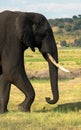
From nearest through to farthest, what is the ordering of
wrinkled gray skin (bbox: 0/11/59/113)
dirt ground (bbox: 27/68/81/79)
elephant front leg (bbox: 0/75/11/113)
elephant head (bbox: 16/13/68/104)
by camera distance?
wrinkled gray skin (bbox: 0/11/59/113)
elephant head (bbox: 16/13/68/104)
elephant front leg (bbox: 0/75/11/113)
dirt ground (bbox: 27/68/81/79)

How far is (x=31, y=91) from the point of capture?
43.5 feet

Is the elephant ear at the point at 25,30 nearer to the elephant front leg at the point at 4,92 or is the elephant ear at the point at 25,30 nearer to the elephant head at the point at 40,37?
the elephant head at the point at 40,37

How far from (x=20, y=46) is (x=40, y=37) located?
2.42 ft

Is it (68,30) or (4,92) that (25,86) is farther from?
(68,30)

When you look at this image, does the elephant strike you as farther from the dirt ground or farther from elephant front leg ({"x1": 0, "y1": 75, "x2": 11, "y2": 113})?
the dirt ground

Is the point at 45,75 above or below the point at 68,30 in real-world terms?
above

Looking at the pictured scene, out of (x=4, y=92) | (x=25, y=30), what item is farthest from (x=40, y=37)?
(x=4, y=92)

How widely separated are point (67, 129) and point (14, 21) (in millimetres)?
4570

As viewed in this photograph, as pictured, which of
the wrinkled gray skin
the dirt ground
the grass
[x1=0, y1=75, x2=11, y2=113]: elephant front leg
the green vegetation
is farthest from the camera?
the green vegetation

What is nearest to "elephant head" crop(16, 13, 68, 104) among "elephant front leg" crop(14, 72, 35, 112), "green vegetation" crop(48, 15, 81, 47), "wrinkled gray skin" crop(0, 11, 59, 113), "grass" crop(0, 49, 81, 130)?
"wrinkled gray skin" crop(0, 11, 59, 113)

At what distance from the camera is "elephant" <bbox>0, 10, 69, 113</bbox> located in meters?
13.1

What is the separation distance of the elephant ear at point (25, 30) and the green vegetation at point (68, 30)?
124 metres

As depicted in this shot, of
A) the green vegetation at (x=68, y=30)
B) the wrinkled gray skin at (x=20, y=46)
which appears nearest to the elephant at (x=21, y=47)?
the wrinkled gray skin at (x=20, y=46)

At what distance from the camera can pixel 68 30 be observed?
571 feet
